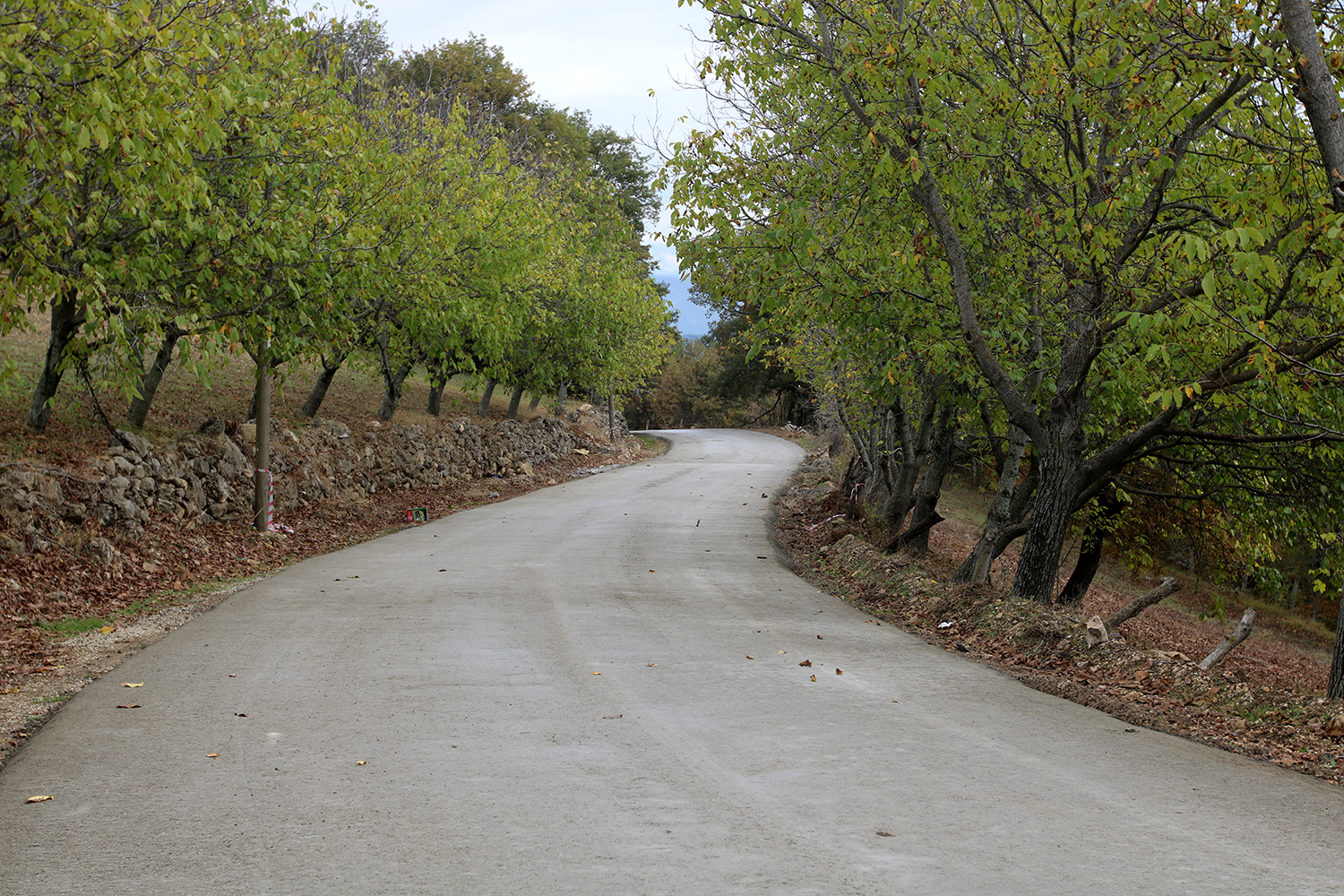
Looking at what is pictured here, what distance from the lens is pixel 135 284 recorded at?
37.3ft

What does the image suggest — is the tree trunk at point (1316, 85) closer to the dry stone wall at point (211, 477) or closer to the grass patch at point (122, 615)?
the grass patch at point (122, 615)

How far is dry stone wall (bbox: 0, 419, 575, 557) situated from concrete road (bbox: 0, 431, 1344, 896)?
2792 millimetres

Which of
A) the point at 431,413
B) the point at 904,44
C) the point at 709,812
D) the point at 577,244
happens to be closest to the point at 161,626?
the point at 709,812

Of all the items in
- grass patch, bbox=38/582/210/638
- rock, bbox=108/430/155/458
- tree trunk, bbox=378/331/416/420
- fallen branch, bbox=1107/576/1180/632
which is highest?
tree trunk, bbox=378/331/416/420

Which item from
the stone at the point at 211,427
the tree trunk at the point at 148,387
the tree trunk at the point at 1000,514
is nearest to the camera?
the tree trunk at the point at 1000,514

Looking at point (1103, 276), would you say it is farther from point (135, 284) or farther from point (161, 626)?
point (135, 284)

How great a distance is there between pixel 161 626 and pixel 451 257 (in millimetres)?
10488

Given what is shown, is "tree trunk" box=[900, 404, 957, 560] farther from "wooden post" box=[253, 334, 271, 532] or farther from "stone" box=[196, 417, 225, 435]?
"stone" box=[196, 417, 225, 435]

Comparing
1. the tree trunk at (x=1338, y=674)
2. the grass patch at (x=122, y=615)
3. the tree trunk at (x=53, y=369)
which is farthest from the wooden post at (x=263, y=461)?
the tree trunk at (x=1338, y=674)

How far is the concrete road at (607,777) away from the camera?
4320 millimetres

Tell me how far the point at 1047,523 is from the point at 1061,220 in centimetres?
327

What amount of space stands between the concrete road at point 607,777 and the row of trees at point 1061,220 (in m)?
3.11

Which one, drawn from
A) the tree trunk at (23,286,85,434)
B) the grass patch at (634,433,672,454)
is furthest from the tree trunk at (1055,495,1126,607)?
the grass patch at (634,433,672,454)

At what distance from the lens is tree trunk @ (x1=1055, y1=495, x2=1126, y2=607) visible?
1575cm
